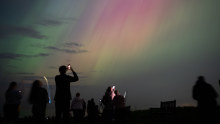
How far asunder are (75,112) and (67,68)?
7.59m

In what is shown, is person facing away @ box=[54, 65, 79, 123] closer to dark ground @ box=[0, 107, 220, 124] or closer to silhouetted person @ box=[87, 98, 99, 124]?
dark ground @ box=[0, 107, 220, 124]

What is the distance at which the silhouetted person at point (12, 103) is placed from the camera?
1081 cm

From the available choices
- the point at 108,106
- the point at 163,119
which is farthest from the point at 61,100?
the point at 163,119

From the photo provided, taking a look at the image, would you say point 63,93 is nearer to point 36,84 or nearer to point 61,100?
point 61,100

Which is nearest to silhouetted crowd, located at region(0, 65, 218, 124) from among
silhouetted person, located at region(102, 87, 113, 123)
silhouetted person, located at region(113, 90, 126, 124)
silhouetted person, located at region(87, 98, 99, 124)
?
silhouetted person, located at region(113, 90, 126, 124)

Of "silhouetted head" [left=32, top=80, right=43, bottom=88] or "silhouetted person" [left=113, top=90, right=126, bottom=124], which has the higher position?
"silhouetted head" [left=32, top=80, right=43, bottom=88]

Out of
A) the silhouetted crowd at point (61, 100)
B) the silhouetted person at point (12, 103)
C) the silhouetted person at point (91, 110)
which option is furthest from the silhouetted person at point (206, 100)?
the silhouetted person at point (91, 110)

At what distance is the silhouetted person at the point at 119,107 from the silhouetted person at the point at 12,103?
467 cm

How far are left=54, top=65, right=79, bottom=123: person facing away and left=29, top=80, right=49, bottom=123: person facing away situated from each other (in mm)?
1368

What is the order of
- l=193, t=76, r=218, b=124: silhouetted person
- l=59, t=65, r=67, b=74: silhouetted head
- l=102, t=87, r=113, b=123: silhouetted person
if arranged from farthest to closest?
l=102, t=87, r=113, b=123: silhouetted person, l=193, t=76, r=218, b=124: silhouetted person, l=59, t=65, r=67, b=74: silhouetted head

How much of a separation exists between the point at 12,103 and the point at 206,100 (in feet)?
22.2

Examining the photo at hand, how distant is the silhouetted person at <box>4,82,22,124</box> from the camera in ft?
35.5

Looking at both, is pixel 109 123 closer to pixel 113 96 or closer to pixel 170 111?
pixel 113 96

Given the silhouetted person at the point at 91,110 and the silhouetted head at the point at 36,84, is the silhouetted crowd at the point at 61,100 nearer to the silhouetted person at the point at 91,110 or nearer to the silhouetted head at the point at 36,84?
the silhouetted head at the point at 36,84
